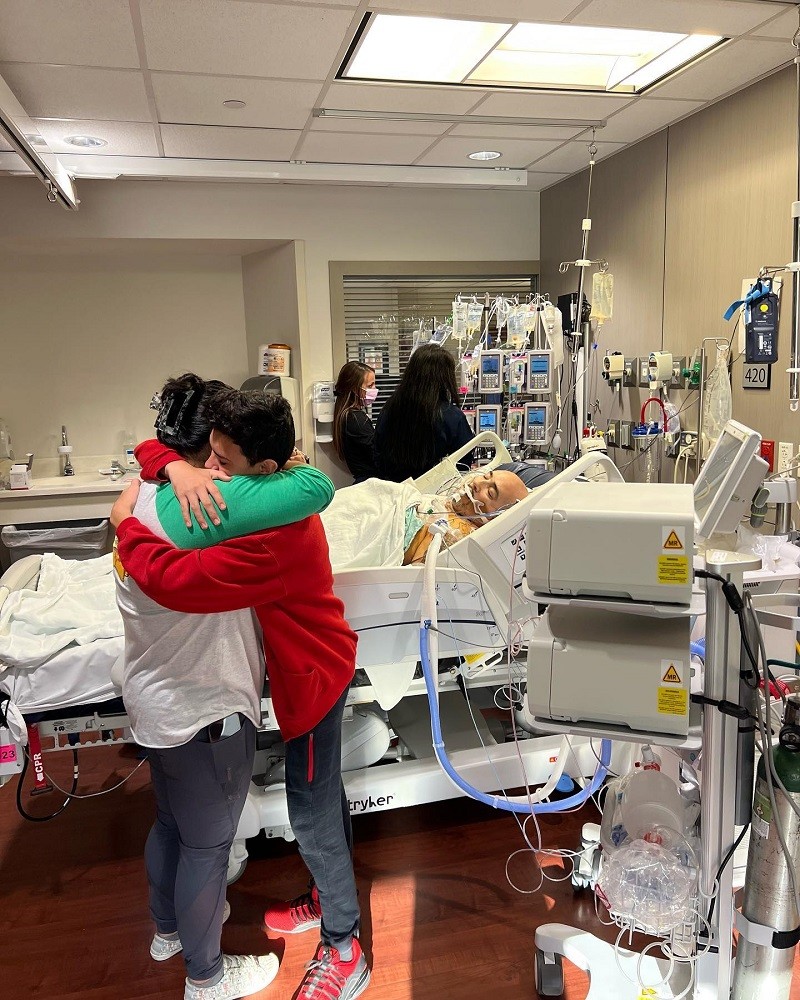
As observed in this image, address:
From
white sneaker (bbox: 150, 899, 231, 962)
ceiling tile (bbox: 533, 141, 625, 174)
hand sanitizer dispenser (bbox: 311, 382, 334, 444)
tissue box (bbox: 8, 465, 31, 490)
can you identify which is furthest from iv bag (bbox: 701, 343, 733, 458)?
tissue box (bbox: 8, 465, 31, 490)

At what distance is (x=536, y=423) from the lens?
165 inches

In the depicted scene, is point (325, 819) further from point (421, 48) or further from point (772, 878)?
point (421, 48)

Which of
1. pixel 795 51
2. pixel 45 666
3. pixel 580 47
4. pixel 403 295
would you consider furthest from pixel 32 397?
pixel 795 51

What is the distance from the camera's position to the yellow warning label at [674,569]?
1.23 meters

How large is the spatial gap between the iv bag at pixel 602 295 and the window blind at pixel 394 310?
3.45ft

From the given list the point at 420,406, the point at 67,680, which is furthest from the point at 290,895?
the point at 420,406

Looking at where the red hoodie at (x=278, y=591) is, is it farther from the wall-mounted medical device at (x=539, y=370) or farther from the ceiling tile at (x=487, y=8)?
the wall-mounted medical device at (x=539, y=370)

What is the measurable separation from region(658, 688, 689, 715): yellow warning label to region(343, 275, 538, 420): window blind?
12.3ft

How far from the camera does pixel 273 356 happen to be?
189 inches

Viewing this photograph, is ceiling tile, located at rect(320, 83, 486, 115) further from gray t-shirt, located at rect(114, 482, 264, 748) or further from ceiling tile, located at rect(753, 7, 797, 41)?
gray t-shirt, located at rect(114, 482, 264, 748)

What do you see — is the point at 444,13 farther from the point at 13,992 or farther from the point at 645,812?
the point at 13,992

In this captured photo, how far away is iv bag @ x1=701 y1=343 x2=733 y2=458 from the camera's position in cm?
319

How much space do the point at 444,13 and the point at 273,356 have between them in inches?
105

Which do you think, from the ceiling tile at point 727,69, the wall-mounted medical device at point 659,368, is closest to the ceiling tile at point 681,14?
the ceiling tile at point 727,69
